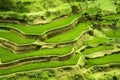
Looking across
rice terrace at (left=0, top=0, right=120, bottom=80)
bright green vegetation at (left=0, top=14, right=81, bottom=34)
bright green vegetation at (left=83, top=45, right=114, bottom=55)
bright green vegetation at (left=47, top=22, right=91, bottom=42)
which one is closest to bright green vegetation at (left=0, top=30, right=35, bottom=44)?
rice terrace at (left=0, top=0, right=120, bottom=80)

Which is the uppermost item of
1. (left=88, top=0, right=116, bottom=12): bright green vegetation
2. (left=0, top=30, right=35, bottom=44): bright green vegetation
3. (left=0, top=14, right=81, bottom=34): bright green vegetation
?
(left=0, top=14, right=81, bottom=34): bright green vegetation

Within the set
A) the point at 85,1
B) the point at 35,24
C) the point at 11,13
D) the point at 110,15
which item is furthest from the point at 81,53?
the point at 85,1

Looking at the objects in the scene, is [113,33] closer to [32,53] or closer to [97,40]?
[97,40]

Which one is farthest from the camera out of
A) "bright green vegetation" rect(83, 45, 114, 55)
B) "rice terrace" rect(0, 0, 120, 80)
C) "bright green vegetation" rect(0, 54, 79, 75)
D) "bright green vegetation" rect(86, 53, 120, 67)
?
"bright green vegetation" rect(83, 45, 114, 55)

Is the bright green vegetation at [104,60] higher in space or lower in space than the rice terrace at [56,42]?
lower

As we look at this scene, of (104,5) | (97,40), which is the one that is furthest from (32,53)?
(104,5)

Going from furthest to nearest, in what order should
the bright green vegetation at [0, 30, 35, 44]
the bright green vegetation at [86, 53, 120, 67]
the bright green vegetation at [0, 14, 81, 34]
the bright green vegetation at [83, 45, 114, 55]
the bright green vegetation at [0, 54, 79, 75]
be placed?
the bright green vegetation at [0, 14, 81, 34]
the bright green vegetation at [83, 45, 114, 55]
the bright green vegetation at [0, 30, 35, 44]
the bright green vegetation at [86, 53, 120, 67]
the bright green vegetation at [0, 54, 79, 75]

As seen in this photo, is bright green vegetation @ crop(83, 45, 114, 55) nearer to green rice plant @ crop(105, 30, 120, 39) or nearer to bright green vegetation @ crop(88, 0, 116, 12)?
green rice plant @ crop(105, 30, 120, 39)

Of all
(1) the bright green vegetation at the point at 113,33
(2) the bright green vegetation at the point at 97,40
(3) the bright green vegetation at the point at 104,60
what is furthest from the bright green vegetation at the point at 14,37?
(1) the bright green vegetation at the point at 113,33

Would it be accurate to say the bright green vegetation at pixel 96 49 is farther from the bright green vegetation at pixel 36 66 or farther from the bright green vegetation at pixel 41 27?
the bright green vegetation at pixel 41 27

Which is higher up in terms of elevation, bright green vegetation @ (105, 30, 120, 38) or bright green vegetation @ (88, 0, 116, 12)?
bright green vegetation @ (88, 0, 116, 12)
